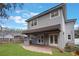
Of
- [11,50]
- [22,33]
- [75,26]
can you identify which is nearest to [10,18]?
[22,33]

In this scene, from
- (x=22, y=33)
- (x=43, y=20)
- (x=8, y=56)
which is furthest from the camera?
(x=43, y=20)

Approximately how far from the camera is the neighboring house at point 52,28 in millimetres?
6723

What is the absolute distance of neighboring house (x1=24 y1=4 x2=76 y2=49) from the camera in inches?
265

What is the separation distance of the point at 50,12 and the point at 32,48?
1695mm

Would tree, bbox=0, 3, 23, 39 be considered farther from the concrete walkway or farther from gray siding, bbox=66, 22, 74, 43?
gray siding, bbox=66, 22, 74, 43

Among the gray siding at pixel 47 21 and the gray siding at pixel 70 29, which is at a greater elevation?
the gray siding at pixel 47 21

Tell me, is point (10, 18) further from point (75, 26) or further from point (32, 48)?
point (75, 26)

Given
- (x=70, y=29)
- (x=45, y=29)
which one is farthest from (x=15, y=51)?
(x=70, y=29)

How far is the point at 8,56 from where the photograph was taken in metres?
6.40

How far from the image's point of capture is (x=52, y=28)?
6.81 meters

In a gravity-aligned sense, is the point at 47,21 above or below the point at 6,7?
below

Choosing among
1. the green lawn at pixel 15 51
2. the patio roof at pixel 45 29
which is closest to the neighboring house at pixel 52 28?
the patio roof at pixel 45 29

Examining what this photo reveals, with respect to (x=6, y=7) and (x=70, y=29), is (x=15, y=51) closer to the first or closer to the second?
(x=6, y=7)

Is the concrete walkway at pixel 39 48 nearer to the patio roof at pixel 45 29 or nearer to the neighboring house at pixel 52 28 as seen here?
the neighboring house at pixel 52 28
